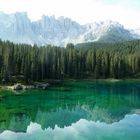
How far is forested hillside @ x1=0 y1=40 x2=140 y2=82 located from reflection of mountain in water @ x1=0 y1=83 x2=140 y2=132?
23.4 meters

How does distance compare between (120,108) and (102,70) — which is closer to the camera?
(120,108)

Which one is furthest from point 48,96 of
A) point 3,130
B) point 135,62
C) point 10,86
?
point 135,62

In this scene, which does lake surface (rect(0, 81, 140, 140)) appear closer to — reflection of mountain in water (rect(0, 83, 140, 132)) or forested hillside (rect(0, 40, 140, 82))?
reflection of mountain in water (rect(0, 83, 140, 132))

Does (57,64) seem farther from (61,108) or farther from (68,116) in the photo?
(68,116)

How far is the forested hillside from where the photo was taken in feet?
391

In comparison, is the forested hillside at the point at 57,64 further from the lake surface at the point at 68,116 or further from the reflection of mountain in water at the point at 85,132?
the reflection of mountain in water at the point at 85,132

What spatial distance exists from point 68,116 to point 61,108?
7.80 meters

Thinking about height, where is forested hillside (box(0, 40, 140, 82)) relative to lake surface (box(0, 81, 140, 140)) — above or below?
above

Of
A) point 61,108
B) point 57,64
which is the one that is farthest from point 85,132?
point 57,64

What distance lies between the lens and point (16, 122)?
Result: 5997cm

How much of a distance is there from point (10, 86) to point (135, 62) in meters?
80.1

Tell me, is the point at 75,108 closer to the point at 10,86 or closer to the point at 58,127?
the point at 58,127

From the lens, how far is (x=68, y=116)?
67.9 m

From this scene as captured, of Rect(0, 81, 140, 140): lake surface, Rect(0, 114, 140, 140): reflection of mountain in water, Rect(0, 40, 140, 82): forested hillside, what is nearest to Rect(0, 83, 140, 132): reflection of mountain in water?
Rect(0, 81, 140, 140): lake surface
